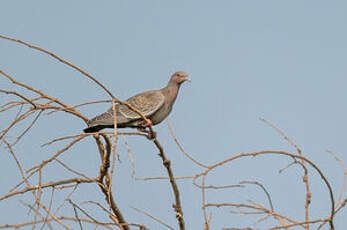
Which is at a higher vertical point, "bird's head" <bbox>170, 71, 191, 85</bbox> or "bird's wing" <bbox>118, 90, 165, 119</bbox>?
"bird's head" <bbox>170, 71, 191, 85</bbox>

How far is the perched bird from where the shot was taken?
673cm

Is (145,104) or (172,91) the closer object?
(145,104)

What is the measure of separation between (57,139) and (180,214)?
1.14 m

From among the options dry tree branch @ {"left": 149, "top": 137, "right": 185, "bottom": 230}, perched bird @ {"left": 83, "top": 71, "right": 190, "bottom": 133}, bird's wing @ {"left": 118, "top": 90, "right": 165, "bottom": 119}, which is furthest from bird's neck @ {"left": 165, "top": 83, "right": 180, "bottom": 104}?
dry tree branch @ {"left": 149, "top": 137, "right": 185, "bottom": 230}

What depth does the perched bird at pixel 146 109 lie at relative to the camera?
22.1 feet

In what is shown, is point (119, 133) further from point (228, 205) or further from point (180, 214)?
point (180, 214)

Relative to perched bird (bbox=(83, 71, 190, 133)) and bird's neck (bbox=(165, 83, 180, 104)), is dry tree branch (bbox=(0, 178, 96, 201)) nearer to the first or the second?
perched bird (bbox=(83, 71, 190, 133))

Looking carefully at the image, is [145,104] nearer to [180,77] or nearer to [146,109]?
[146,109]

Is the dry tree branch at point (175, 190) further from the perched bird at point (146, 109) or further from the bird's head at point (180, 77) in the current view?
the bird's head at point (180, 77)

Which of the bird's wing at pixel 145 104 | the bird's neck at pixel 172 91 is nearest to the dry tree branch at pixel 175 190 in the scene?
the bird's wing at pixel 145 104

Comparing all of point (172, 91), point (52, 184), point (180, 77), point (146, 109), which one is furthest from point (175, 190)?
point (180, 77)

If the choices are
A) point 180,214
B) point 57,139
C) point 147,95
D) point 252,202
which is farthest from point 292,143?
point 147,95

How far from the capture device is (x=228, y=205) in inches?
128

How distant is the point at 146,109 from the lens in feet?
23.0
